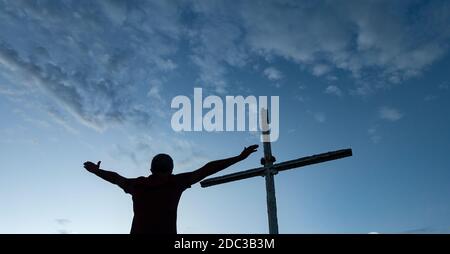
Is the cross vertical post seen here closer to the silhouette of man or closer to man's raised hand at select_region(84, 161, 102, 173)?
man's raised hand at select_region(84, 161, 102, 173)

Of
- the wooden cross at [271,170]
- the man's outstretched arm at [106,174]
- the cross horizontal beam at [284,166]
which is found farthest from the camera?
the wooden cross at [271,170]

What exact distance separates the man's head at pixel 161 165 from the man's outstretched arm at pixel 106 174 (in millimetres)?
369

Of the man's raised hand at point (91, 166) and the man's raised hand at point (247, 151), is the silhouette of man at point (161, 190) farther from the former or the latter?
the man's raised hand at point (91, 166)

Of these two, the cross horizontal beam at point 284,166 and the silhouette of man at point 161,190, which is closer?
the silhouette of man at point 161,190

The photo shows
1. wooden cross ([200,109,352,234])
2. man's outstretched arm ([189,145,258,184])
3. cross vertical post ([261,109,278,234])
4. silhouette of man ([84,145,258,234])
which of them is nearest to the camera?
silhouette of man ([84,145,258,234])

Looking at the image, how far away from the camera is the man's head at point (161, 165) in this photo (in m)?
3.96

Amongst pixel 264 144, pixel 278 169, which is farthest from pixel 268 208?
pixel 264 144

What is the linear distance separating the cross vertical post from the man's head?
826 cm

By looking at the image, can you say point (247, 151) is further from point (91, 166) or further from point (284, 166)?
point (284, 166)

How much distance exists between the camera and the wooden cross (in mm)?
11438

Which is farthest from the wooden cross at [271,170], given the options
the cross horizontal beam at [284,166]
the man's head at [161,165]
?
the man's head at [161,165]

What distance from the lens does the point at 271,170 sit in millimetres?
12492

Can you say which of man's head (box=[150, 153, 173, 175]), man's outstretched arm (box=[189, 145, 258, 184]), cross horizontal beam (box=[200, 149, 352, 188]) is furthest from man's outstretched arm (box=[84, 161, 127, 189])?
cross horizontal beam (box=[200, 149, 352, 188])
